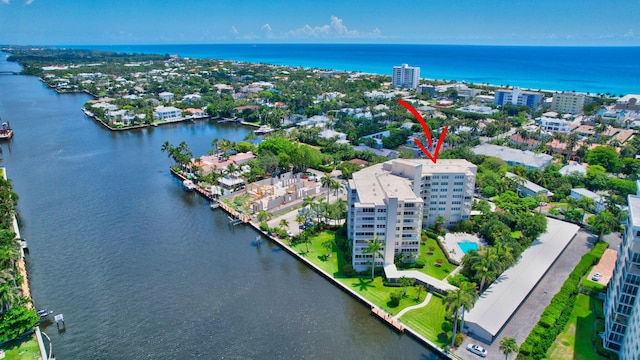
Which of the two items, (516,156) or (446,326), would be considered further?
(516,156)

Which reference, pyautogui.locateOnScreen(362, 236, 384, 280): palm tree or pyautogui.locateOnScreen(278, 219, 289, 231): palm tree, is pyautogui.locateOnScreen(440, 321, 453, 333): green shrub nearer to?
pyautogui.locateOnScreen(362, 236, 384, 280): palm tree

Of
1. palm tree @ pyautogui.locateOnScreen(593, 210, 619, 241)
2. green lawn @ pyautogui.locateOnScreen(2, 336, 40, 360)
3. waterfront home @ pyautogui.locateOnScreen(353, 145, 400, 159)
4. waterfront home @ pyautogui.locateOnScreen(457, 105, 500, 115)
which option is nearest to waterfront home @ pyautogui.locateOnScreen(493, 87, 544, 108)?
waterfront home @ pyautogui.locateOnScreen(457, 105, 500, 115)

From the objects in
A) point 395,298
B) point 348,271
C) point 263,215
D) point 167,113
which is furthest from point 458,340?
point 167,113

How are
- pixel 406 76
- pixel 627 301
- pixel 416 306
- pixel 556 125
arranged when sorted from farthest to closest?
pixel 406 76 → pixel 556 125 → pixel 416 306 → pixel 627 301

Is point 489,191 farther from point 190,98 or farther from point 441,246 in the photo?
point 190,98

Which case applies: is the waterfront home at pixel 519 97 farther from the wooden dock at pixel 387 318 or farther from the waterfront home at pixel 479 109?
the wooden dock at pixel 387 318

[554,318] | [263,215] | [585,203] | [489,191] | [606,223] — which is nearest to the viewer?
[554,318]

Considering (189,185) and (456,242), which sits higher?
(189,185)

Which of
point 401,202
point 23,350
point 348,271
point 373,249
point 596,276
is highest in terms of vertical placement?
point 401,202
